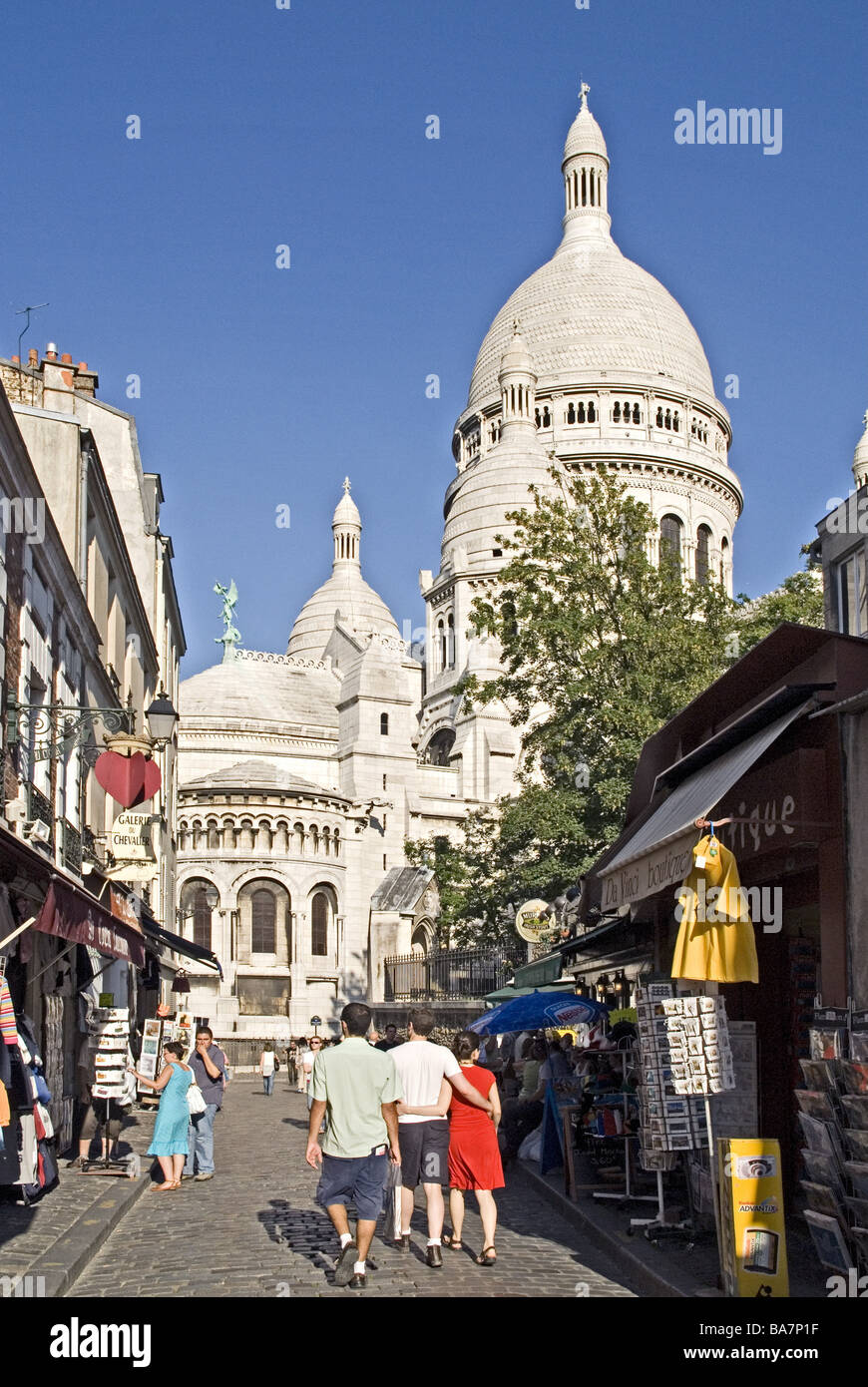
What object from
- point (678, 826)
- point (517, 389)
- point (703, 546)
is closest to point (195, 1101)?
point (678, 826)

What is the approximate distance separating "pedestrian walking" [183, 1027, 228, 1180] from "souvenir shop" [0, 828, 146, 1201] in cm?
114

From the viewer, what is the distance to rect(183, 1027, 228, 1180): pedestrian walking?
50.9 ft

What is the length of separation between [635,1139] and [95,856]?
1119 cm

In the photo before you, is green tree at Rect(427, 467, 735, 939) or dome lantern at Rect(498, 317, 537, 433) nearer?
green tree at Rect(427, 467, 735, 939)

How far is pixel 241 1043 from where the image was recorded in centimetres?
5106

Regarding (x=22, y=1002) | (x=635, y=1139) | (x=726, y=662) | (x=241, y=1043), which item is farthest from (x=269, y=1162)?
(x=241, y=1043)

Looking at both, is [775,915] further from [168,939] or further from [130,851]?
[168,939]

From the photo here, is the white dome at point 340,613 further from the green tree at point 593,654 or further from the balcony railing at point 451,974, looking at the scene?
the green tree at point 593,654

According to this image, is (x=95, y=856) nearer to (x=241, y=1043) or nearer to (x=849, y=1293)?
(x=849, y=1293)

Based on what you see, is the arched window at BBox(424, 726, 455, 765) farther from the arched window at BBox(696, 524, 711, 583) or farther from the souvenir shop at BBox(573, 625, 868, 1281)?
the souvenir shop at BBox(573, 625, 868, 1281)

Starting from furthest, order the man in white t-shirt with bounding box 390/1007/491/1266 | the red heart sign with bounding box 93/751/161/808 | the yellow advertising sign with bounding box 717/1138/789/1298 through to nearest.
A: the red heart sign with bounding box 93/751/161/808 < the man in white t-shirt with bounding box 390/1007/491/1266 < the yellow advertising sign with bounding box 717/1138/789/1298

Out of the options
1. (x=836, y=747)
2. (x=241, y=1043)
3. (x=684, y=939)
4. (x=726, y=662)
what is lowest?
(x=241, y=1043)

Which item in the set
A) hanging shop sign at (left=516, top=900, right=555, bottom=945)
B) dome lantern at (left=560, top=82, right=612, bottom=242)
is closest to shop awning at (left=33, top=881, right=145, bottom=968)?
hanging shop sign at (left=516, top=900, right=555, bottom=945)

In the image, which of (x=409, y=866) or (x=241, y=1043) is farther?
(x=409, y=866)
